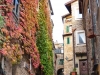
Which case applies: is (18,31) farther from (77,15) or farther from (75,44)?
(77,15)

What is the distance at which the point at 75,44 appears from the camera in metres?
30.8

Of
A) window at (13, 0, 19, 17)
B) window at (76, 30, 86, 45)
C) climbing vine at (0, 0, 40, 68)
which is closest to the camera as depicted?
climbing vine at (0, 0, 40, 68)

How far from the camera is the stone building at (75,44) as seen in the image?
3022 centimetres

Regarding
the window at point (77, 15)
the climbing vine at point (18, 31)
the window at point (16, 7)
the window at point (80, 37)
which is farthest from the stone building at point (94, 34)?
the window at point (77, 15)

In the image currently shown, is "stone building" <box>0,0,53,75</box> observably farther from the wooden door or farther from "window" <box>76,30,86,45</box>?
"window" <box>76,30,86,45</box>

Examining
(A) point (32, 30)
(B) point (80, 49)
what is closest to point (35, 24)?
(A) point (32, 30)

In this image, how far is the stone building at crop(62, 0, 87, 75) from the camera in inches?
1190

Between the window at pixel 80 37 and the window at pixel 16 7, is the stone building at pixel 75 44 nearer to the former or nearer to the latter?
the window at pixel 80 37

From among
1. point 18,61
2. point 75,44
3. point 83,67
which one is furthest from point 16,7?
point 83,67

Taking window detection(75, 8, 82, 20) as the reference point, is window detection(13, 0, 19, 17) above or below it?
below

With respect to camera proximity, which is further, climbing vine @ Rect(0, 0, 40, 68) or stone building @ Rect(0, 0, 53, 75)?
stone building @ Rect(0, 0, 53, 75)

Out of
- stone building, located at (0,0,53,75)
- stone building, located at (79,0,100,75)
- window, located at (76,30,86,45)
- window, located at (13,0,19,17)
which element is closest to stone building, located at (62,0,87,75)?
window, located at (76,30,86,45)

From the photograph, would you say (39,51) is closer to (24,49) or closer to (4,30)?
(24,49)

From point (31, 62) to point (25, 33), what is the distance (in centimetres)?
224
